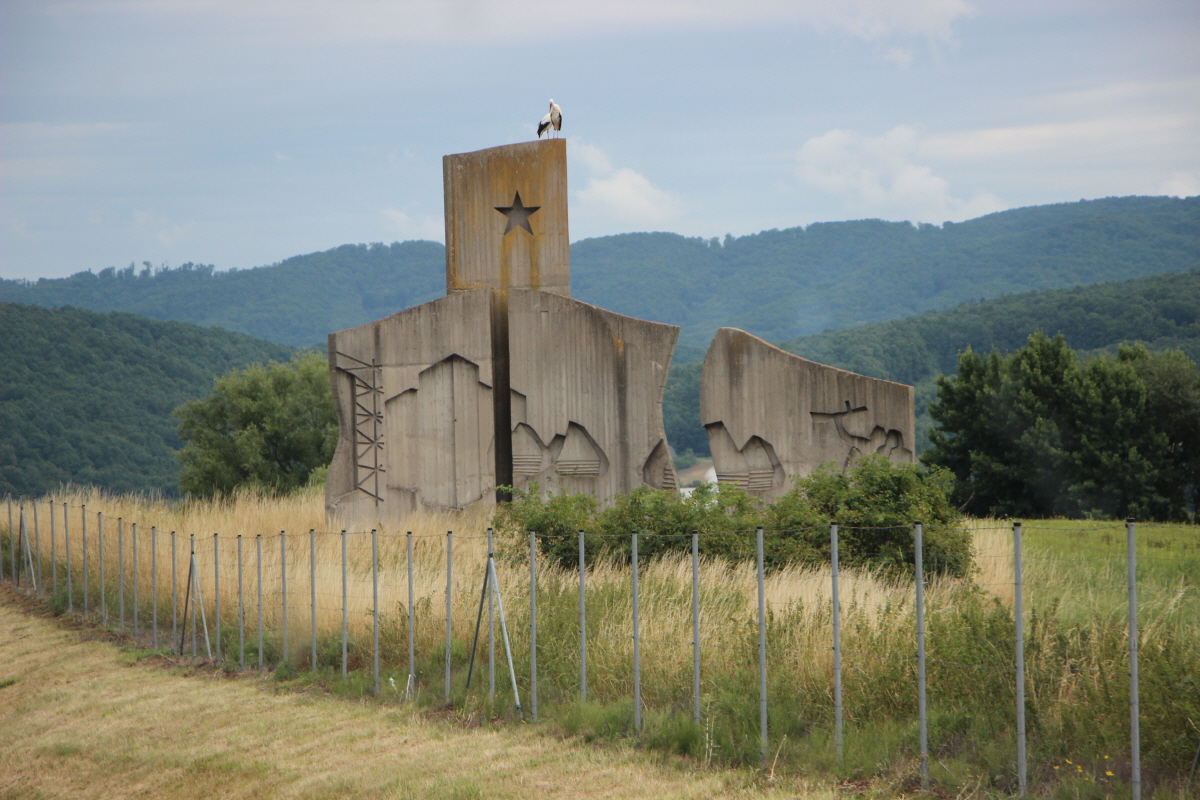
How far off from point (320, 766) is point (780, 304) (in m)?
132

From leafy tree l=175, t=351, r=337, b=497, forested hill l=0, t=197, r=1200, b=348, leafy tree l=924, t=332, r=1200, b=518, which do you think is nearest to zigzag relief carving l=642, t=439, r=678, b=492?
leafy tree l=924, t=332, r=1200, b=518

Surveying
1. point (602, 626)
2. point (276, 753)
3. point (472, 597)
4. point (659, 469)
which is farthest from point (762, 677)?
point (659, 469)

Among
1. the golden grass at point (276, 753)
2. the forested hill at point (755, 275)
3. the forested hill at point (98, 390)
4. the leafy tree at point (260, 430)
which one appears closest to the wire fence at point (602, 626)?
the golden grass at point (276, 753)

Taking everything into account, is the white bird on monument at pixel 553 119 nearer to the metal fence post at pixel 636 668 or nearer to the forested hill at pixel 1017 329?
the metal fence post at pixel 636 668

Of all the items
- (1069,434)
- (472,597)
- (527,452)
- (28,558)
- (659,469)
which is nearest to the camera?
(472,597)

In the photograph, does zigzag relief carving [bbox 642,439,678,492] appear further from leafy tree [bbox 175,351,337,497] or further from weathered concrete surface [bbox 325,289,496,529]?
leafy tree [bbox 175,351,337,497]

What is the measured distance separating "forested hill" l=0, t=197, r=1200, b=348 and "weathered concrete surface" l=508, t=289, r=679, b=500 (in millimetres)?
96269

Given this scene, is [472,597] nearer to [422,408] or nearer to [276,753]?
[276,753]

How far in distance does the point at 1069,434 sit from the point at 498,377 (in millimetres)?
19040

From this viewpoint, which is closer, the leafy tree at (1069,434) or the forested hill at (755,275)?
the leafy tree at (1069,434)

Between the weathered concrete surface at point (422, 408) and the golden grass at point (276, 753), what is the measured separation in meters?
5.14

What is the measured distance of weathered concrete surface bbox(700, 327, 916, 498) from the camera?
14.5m

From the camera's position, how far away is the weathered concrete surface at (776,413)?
572 inches

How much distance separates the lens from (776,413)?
1453 centimetres
